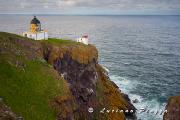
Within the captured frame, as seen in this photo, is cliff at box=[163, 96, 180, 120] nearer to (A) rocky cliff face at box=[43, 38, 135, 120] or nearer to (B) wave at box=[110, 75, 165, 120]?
(A) rocky cliff face at box=[43, 38, 135, 120]

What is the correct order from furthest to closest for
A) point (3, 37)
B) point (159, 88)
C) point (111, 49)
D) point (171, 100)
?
point (111, 49), point (159, 88), point (3, 37), point (171, 100)

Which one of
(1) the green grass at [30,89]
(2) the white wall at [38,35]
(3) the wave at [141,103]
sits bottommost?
(3) the wave at [141,103]

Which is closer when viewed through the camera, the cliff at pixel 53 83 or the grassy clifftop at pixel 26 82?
the grassy clifftop at pixel 26 82

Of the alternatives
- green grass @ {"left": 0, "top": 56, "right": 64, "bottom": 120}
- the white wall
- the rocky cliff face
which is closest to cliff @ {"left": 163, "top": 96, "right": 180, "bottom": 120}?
the rocky cliff face

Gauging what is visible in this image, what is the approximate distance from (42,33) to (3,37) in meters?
16.9

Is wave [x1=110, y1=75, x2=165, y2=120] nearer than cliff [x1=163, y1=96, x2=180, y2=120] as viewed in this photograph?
No

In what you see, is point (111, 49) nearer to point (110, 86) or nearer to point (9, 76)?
point (110, 86)

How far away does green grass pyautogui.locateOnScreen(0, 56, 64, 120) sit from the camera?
36.7m

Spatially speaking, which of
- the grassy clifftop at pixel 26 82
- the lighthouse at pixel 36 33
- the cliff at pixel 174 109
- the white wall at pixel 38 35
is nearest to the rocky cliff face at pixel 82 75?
the grassy clifftop at pixel 26 82

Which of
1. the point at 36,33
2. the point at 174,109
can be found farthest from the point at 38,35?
the point at 174,109

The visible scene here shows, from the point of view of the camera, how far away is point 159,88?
77.9 m

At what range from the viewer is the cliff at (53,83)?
127ft

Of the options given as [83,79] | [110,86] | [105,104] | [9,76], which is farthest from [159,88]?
[9,76]

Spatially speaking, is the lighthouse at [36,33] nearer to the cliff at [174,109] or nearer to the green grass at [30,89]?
the green grass at [30,89]
